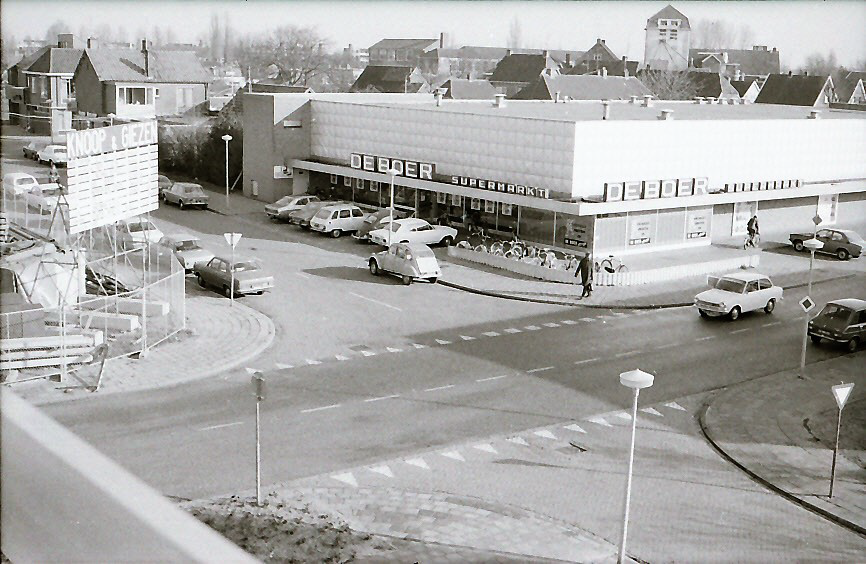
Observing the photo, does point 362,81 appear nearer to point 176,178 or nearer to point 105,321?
point 176,178

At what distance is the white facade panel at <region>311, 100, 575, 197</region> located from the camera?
25.1m

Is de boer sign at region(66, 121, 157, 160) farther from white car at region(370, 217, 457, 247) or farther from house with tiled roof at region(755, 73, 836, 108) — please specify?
house with tiled roof at region(755, 73, 836, 108)

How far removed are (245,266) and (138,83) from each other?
2559 centimetres

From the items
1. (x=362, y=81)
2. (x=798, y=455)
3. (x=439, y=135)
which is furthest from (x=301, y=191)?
(x=362, y=81)

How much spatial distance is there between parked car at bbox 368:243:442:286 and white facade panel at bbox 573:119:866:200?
467cm

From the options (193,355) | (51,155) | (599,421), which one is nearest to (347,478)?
(599,421)

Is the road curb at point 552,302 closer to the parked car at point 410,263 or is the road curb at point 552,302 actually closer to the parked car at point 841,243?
the parked car at point 410,263

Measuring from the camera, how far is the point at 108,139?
15125 millimetres

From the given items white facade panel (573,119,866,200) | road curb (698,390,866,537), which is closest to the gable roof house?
white facade panel (573,119,866,200)

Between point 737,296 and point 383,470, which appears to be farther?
point 737,296

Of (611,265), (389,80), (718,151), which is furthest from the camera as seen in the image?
(389,80)

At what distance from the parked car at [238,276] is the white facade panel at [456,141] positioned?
820 centimetres

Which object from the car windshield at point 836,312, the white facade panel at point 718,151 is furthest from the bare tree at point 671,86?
the car windshield at point 836,312

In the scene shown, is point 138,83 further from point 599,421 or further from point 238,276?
point 599,421
